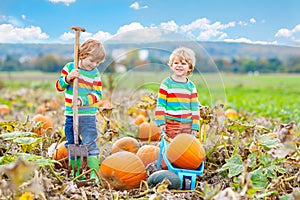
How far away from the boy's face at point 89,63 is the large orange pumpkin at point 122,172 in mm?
556

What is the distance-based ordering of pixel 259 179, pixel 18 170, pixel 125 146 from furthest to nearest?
pixel 125 146
pixel 259 179
pixel 18 170

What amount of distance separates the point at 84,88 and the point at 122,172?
565 mm

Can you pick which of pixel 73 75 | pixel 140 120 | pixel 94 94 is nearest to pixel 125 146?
pixel 94 94

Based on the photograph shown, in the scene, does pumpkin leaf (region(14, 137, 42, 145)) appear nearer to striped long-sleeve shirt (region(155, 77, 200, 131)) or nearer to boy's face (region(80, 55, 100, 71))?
boy's face (region(80, 55, 100, 71))

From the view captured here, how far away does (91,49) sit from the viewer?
2.65m

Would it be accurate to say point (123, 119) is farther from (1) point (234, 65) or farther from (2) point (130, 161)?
(1) point (234, 65)

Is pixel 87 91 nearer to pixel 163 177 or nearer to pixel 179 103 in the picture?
pixel 179 103

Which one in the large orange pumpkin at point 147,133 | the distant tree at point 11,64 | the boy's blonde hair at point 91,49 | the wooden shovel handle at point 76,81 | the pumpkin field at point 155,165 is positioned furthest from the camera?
the distant tree at point 11,64

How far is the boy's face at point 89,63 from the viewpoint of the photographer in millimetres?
2672

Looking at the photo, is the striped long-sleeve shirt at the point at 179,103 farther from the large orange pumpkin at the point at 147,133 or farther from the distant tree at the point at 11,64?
the distant tree at the point at 11,64

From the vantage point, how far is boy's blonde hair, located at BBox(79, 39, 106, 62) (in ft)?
8.69

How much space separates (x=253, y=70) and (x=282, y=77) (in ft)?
4.79

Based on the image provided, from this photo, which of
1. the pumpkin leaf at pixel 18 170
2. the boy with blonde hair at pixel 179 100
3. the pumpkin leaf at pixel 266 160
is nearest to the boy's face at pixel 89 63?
the boy with blonde hair at pixel 179 100

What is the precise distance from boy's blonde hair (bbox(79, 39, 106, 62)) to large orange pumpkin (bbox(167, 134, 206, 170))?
67 cm
